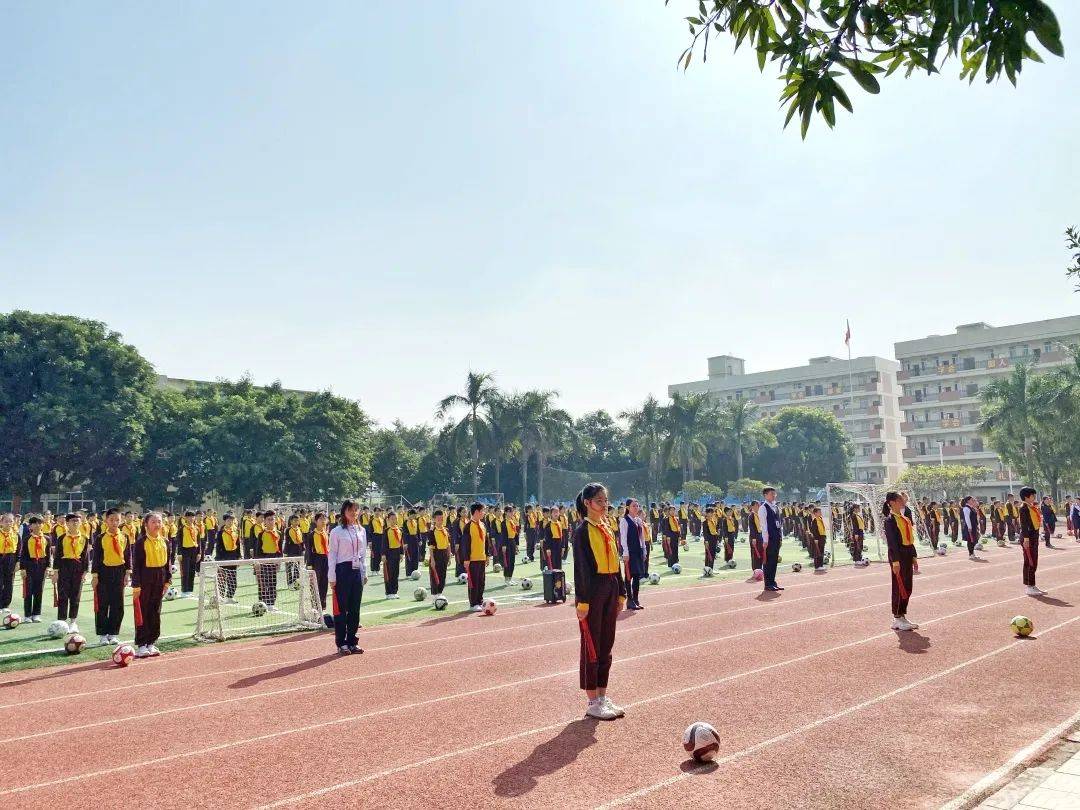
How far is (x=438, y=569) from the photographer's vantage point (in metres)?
17.8

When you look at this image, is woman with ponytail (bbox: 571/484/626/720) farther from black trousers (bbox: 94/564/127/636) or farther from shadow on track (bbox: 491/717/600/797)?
black trousers (bbox: 94/564/127/636)

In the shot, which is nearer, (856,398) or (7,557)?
(7,557)

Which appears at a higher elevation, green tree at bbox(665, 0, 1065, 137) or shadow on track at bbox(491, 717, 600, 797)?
green tree at bbox(665, 0, 1065, 137)

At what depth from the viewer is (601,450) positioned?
72438 mm

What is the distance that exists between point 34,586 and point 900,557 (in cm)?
1398

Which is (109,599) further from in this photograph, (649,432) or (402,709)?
(649,432)

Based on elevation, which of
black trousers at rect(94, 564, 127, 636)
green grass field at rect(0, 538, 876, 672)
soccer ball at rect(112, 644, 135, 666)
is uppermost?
black trousers at rect(94, 564, 127, 636)

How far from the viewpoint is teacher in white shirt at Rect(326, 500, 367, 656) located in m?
10.7

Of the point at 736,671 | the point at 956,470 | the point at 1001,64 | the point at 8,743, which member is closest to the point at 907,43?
Result: the point at 1001,64

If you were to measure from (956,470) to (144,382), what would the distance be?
170 feet

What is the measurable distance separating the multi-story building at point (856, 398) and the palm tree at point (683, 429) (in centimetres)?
2837

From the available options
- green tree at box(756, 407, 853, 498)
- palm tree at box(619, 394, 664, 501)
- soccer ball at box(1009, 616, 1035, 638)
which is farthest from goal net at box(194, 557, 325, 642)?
green tree at box(756, 407, 853, 498)

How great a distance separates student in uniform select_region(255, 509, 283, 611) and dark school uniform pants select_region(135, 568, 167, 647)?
4.30m

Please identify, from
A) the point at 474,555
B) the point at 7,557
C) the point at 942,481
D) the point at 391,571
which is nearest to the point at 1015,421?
the point at 942,481
